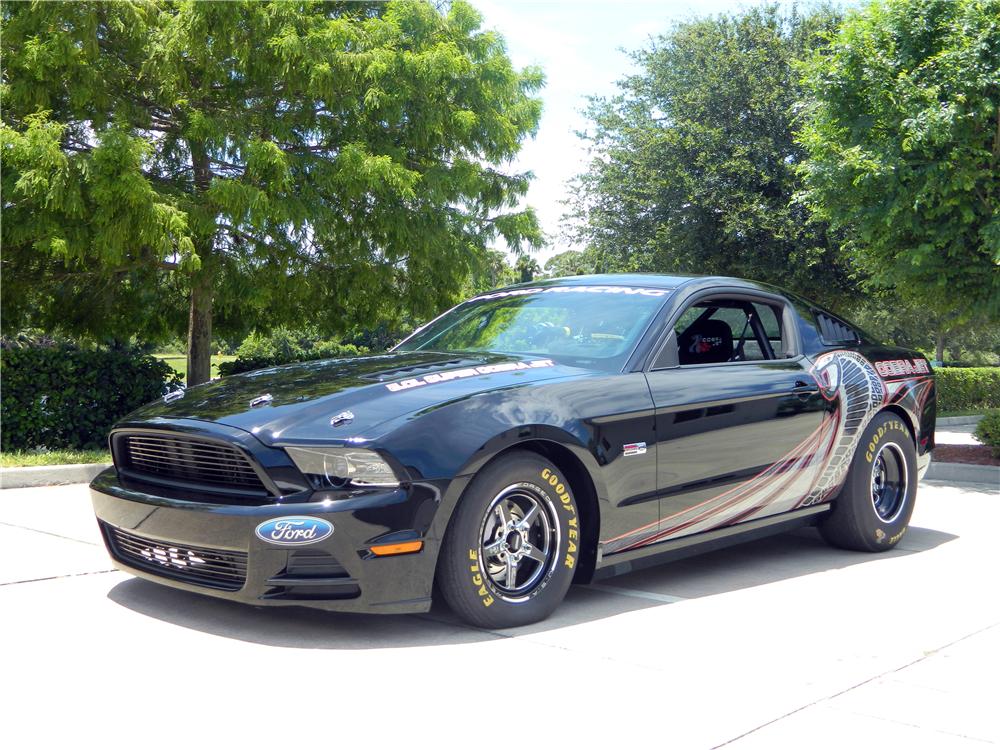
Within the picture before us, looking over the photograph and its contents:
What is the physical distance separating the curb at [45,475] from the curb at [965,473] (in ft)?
26.7

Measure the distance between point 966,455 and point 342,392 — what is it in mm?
9554

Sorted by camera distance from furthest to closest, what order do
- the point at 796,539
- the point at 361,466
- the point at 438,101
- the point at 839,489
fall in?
1. the point at 438,101
2. the point at 796,539
3. the point at 839,489
4. the point at 361,466

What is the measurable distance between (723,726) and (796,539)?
378 cm

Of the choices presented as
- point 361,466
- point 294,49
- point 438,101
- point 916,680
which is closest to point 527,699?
point 361,466

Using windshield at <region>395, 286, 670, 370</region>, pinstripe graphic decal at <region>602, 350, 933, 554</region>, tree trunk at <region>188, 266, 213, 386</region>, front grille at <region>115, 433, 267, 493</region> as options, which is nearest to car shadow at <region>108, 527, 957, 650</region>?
pinstripe graphic decal at <region>602, 350, 933, 554</region>

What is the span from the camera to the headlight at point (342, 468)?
4160mm

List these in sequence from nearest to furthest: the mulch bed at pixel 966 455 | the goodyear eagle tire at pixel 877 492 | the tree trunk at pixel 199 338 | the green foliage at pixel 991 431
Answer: the goodyear eagle tire at pixel 877 492 < the mulch bed at pixel 966 455 < the green foliage at pixel 991 431 < the tree trunk at pixel 199 338

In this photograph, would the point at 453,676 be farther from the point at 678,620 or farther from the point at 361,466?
the point at 678,620

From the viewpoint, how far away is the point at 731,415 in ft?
17.9

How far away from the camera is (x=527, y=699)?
12.1 feet

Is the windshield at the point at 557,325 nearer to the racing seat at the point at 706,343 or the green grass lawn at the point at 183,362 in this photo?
the racing seat at the point at 706,343

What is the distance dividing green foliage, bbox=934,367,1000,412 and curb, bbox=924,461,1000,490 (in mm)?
14477

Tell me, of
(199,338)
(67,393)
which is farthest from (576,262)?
(67,393)

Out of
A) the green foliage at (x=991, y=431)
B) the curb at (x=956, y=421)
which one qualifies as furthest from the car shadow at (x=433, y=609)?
the curb at (x=956, y=421)
